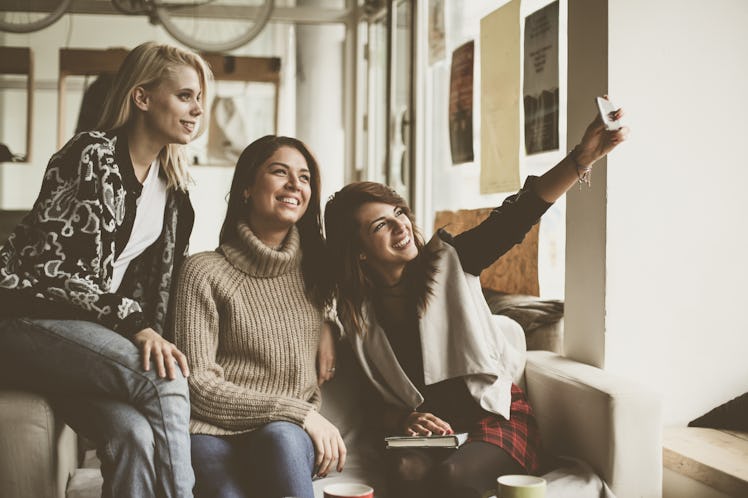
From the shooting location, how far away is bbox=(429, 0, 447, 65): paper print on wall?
138 inches

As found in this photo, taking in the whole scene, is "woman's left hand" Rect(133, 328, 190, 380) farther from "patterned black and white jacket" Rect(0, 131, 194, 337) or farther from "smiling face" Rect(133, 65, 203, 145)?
"smiling face" Rect(133, 65, 203, 145)

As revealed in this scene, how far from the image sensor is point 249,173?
191 centimetres

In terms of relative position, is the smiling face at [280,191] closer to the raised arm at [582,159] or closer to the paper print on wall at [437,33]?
the raised arm at [582,159]

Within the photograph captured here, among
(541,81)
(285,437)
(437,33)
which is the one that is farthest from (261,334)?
(437,33)

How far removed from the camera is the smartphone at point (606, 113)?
1617mm

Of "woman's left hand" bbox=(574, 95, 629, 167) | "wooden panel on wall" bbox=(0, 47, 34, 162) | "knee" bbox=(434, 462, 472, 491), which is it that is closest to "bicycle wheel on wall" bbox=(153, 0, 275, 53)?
"wooden panel on wall" bbox=(0, 47, 34, 162)

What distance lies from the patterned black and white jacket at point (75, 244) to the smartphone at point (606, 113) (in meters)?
1.01

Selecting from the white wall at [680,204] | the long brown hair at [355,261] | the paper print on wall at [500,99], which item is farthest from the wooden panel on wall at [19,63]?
the white wall at [680,204]

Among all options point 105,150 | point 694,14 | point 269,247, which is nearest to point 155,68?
point 105,150

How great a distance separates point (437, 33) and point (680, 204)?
6.08 ft

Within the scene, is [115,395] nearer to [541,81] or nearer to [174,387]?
[174,387]

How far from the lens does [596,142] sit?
172 centimetres

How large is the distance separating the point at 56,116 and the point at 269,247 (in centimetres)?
364

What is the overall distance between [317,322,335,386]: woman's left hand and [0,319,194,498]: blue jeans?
1.29 feet
